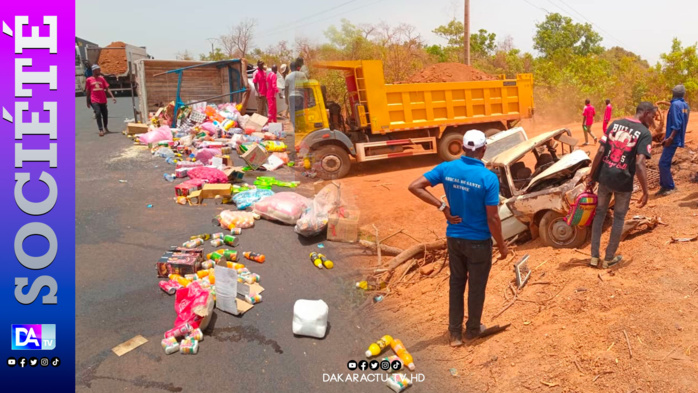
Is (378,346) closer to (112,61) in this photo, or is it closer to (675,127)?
(675,127)

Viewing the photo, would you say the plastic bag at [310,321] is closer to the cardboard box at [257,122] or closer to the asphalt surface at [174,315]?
the asphalt surface at [174,315]

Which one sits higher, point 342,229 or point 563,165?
point 563,165

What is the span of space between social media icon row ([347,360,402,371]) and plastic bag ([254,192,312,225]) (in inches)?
126

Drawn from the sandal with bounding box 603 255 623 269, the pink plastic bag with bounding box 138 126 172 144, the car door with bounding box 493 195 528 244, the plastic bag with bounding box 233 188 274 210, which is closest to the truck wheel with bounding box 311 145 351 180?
the plastic bag with bounding box 233 188 274 210

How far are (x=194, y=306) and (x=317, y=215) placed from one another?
251cm

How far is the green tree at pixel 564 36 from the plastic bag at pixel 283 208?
28746 mm

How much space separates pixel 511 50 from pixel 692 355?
24.9 metres

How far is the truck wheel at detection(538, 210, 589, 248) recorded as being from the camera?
540 cm

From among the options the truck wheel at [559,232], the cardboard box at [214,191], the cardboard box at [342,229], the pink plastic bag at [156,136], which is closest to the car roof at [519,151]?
the truck wheel at [559,232]

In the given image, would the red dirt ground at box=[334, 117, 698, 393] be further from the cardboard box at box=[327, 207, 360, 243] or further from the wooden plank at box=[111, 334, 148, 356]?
the wooden plank at box=[111, 334, 148, 356]

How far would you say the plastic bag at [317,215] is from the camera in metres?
6.44

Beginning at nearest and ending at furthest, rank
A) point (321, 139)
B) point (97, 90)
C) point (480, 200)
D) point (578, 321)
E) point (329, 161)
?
1. point (480, 200)
2. point (578, 321)
3. point (321, 139)
4. point (329, 161)
5. point (97, 90)

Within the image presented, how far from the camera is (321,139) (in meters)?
9.95

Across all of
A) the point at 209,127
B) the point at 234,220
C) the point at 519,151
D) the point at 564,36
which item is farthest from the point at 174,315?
the point at 564,36
